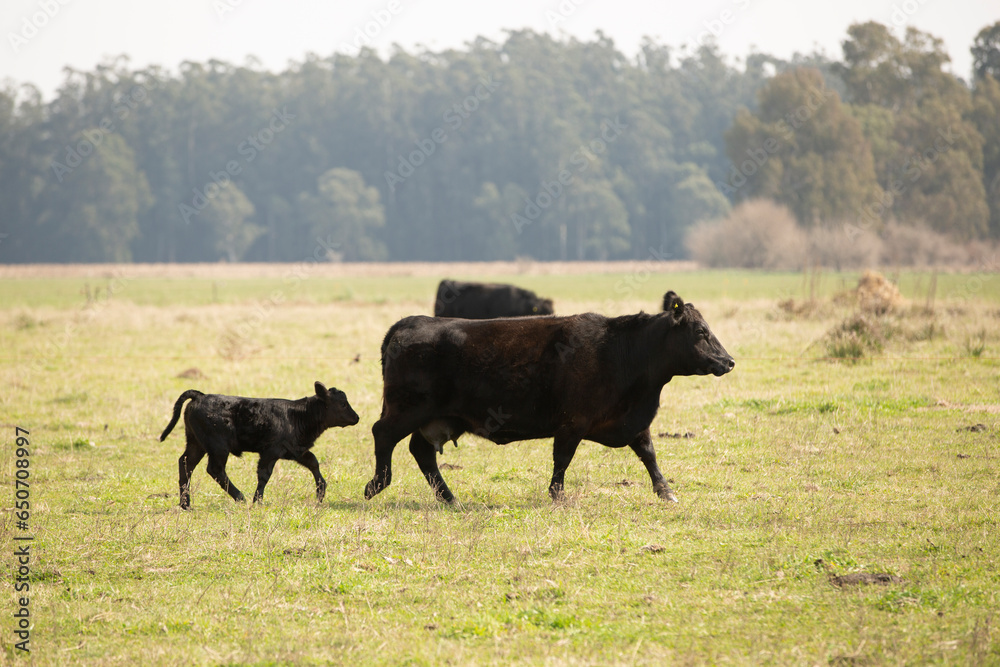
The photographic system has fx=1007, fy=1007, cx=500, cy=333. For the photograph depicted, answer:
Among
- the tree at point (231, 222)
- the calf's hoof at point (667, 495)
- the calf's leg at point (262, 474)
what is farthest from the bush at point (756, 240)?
the calf's leg at point (262, 474)

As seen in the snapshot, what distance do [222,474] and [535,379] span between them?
8.64 feet

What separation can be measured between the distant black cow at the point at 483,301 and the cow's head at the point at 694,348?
13.2 metres

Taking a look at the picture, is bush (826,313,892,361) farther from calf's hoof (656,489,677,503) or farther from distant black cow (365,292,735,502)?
calf's hoof (656,489,677,503)

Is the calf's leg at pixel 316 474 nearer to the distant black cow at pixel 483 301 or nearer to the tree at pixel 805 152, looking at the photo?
the distant black cow at pixel 483 301

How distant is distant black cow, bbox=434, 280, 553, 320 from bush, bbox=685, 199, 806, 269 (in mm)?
46680

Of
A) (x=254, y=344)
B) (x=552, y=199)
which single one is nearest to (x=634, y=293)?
(x=254, y=344)

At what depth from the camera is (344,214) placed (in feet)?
302

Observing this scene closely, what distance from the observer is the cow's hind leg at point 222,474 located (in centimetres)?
804

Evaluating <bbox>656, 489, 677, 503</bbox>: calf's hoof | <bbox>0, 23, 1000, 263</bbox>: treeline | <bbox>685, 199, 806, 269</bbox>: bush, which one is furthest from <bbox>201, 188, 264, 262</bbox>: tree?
<bbox>656, 489, 677, 503</bbox>: calf's hoof

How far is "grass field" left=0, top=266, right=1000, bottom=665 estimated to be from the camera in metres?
5.11

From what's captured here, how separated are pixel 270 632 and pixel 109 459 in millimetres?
5545

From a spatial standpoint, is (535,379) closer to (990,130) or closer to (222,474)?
(222,474)

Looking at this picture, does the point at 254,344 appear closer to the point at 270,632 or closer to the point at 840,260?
the point at 270,632

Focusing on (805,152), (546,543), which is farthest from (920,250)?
(546,543)
